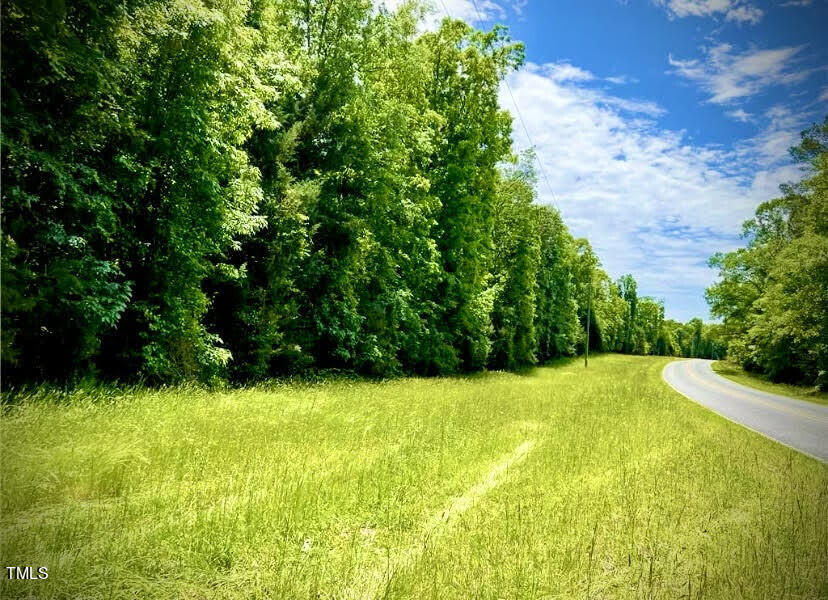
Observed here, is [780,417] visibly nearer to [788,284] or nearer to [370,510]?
[788,284]

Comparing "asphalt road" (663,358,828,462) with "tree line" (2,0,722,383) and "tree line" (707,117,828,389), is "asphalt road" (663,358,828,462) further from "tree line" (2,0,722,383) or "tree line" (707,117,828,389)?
"tree line" (2,0,722,383)

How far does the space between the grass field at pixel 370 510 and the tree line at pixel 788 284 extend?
7759 millimetres

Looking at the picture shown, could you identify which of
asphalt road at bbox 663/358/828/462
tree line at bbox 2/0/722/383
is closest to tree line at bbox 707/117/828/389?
asphalt road at bbox 663/358/828/462

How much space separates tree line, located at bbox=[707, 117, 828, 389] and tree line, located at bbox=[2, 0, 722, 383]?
13.5 meters

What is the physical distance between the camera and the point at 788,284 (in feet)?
83.8

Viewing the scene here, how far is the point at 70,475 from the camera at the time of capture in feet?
15.8

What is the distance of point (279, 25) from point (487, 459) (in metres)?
17.5

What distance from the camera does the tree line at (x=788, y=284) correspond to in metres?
21.2

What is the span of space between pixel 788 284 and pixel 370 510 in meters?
30.6

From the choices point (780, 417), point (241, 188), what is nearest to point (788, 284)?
point (780, 417)

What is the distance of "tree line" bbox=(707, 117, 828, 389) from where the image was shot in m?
21.2

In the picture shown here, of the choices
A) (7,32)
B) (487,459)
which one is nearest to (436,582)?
(487,459)

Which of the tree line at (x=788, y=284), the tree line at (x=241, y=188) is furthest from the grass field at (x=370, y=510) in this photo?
the tree line at (x=788, y=284)

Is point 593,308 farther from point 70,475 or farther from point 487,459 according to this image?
point 70,475
